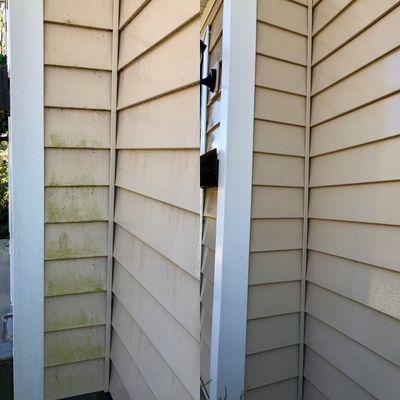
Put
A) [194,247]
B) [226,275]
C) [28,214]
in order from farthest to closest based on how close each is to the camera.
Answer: [226,275] < [28,214] < [194,247]

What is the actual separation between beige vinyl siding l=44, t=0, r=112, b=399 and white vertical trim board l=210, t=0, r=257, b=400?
46cm

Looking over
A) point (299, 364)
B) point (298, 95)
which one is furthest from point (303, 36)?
point (299, 364)

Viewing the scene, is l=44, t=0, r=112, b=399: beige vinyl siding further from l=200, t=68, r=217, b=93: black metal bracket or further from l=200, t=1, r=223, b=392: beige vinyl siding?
l=200, t=68, r=217, b=93: black metal bracket

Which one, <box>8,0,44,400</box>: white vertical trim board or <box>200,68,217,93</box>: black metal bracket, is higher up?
<box>200,68,217,93</box>: black metal bracket

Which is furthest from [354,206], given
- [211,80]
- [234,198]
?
[211,80]

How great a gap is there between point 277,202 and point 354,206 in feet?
1.27

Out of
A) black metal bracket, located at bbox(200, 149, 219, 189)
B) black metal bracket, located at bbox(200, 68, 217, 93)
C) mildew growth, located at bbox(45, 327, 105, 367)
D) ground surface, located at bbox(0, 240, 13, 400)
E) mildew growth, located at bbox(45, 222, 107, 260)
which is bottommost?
ground surface, located at bbox(0, 240, 13, 400)

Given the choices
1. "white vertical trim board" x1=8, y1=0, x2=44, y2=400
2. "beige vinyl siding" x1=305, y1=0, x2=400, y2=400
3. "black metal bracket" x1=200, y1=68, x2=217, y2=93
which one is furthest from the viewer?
"black metal bracket" x1=200, y1=68, x2=217, y2=93

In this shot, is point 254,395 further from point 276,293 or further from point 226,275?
point 226,275

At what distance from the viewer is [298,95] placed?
196cm

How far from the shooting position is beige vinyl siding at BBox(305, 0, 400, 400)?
56.8 inches

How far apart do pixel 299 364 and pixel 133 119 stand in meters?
1.56

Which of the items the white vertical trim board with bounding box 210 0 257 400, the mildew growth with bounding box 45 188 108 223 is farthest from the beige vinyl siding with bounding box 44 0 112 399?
the white vertical trim board with bounding box 210 0 257 400

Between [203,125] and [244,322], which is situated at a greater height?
[203,125]
